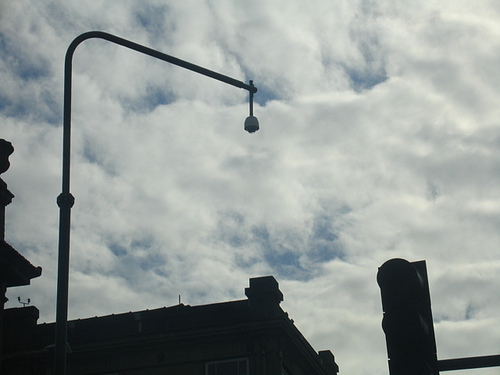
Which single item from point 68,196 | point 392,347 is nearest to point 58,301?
point 68,196

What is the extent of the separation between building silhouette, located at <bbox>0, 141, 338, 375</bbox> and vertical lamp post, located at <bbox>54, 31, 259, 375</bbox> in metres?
15.9

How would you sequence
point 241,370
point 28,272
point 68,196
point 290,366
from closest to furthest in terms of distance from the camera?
point 68,196
point 28,272
point 241,370
point 290,366

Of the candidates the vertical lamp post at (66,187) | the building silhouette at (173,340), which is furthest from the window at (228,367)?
the vertical lamp post at (66,187)

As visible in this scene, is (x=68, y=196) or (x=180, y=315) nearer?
(x=68, y=196)

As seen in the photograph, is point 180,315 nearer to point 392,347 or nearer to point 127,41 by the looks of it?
point 127,41

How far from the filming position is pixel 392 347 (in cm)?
438

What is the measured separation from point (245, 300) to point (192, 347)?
267cm

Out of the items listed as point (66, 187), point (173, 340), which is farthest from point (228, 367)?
point (66, 187)

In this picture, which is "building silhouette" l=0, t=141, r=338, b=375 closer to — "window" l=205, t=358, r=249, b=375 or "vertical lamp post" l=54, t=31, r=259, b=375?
"window" l=205, t=358, r=249, b=375

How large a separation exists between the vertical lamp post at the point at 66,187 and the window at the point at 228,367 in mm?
16032

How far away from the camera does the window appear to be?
26.9m

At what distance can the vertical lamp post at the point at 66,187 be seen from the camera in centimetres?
940

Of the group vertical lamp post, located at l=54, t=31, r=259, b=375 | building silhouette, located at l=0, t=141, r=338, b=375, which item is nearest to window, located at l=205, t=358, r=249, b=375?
building silhouette, located at l=0, t=141, r=338, b=375

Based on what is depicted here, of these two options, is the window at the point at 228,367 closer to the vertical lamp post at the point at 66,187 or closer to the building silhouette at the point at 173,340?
the building silhouette at the point at 173,340
